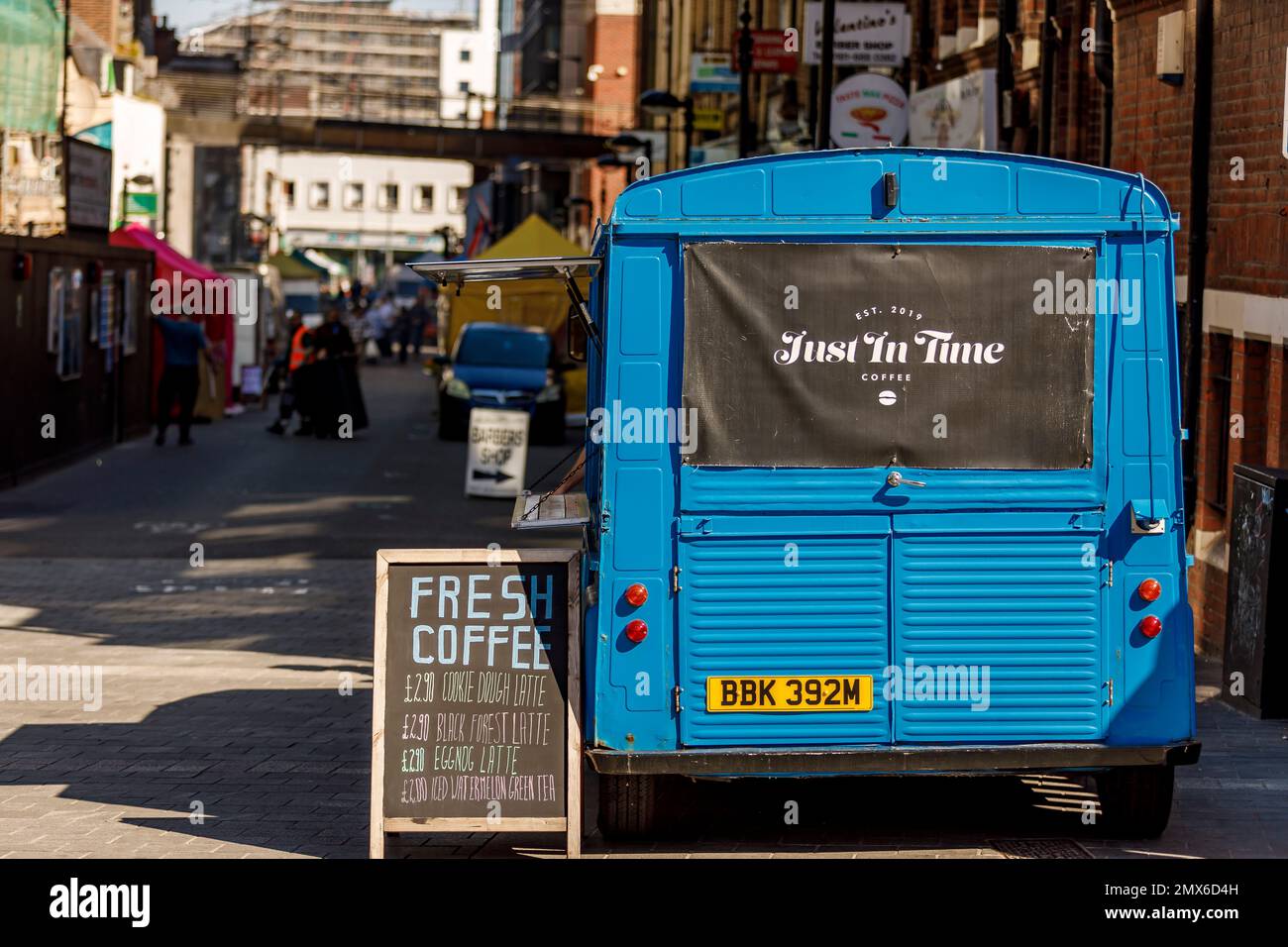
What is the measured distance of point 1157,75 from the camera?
16234 millimetres

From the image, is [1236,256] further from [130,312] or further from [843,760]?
[130,312]

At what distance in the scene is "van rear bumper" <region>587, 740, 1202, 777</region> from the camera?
8133mm

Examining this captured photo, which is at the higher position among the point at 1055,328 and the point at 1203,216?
the point at 1203,216

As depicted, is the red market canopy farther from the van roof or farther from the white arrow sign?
the van roof

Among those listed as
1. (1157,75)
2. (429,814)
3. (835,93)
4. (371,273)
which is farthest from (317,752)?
(371,273)

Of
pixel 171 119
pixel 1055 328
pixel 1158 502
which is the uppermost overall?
pixel 171 119

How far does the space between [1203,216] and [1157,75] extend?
2.05m

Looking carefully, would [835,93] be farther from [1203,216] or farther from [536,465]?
[1203,216]

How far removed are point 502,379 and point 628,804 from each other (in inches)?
935

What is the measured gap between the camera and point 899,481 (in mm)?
8258

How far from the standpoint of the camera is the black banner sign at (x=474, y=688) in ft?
26.6

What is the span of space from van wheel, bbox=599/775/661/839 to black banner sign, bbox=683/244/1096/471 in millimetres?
1280

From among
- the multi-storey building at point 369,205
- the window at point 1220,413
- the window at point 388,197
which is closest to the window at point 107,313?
the window at point 1220,413

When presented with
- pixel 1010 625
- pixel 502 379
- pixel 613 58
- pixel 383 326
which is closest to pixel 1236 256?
pixel 1010 625
